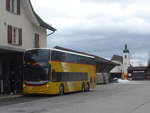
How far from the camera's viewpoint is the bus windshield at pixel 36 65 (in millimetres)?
29812

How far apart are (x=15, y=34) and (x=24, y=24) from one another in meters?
2.07

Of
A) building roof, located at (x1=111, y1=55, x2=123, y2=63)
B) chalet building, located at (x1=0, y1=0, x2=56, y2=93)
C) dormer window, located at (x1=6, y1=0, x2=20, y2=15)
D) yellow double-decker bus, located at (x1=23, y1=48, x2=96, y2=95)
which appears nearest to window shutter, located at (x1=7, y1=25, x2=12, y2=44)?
chalet building, located at (x1=0, y1=0, x2=56, y2=93)

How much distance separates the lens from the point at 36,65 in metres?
30.2

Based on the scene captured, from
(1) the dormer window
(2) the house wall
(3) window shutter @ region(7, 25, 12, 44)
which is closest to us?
(2) the house wall

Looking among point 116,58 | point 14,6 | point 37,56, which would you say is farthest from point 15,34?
point 116,58

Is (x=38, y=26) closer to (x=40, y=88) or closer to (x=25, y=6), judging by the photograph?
(x=25, y=6)

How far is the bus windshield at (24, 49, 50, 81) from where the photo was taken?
97.8 ft

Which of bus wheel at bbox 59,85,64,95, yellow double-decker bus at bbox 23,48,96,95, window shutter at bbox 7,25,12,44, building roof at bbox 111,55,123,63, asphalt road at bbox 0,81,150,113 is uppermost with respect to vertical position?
building roof at bbox 111,55,123,63

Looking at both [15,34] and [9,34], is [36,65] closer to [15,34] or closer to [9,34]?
[9,34]

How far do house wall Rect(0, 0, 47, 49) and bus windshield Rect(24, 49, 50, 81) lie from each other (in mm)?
3123

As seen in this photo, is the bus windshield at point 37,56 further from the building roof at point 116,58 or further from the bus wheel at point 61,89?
the building roof at point 116,58

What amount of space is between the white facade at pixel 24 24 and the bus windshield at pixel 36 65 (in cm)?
310

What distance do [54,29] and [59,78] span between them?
11377mm

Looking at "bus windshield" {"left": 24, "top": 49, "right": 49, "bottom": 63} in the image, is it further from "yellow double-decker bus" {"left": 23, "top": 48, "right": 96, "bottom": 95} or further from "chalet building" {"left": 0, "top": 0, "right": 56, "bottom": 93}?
"chalet building" {"left": 0, "top": 0, "right": 56, "bottom": 93}
